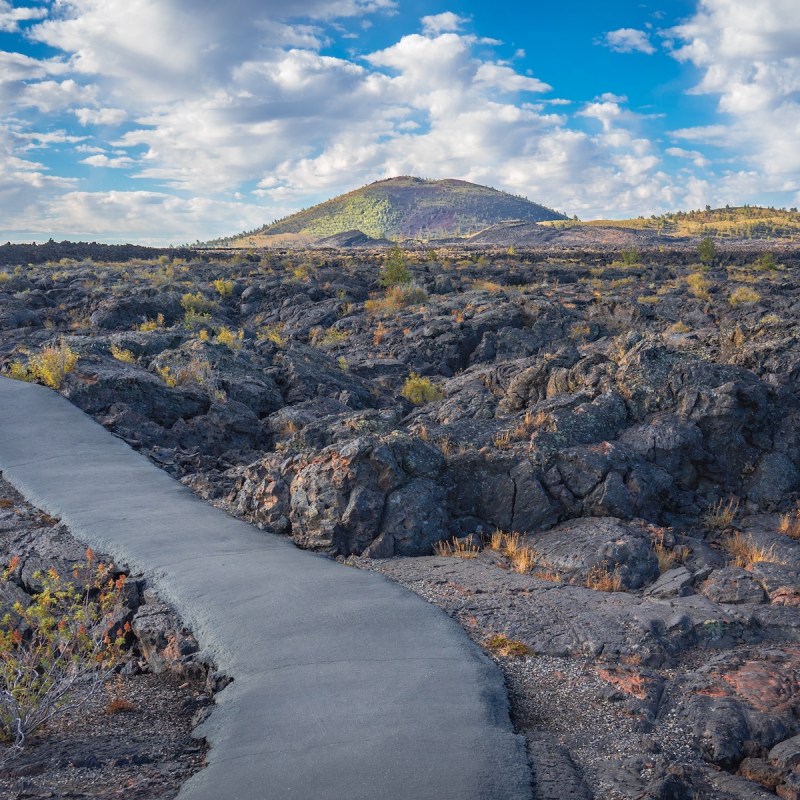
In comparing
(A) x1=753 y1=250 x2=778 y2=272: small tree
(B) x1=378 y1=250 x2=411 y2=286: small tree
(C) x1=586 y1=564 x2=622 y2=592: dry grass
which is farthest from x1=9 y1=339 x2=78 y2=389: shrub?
(A) x1=753 y1=250 x2=778 y2=272: small tree

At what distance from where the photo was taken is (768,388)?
11.7 meters

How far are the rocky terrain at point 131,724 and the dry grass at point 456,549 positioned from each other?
3458 mm

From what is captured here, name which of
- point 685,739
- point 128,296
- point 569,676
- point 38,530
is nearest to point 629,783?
point 685,739

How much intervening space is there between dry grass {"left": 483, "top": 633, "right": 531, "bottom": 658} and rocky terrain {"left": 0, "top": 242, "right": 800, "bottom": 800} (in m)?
0.02

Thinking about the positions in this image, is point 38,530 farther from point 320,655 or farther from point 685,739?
point 685,739

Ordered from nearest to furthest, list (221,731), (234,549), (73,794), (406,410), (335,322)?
1. (73,794)
2. (221,731)
3. (234,549)
4. (406,410)
5. (335,322)

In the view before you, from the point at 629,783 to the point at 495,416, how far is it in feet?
29.3

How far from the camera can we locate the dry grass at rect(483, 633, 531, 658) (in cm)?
627

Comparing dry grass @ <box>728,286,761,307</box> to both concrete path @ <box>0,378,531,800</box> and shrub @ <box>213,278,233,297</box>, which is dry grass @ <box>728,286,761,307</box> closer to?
shrub @ <box>213,278,233,297</box>

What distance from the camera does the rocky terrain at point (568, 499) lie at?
203 inches

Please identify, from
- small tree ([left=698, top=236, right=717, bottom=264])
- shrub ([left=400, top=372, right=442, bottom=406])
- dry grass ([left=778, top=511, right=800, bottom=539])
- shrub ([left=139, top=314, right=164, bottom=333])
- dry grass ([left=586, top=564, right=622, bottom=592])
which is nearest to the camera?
dry grass ([left=586, top=564, right=622, bottom=592])

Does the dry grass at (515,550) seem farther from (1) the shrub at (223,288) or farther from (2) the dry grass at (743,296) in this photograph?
(1) the shrub at (223,288)

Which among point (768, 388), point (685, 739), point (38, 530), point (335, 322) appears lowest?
point (685, 739)

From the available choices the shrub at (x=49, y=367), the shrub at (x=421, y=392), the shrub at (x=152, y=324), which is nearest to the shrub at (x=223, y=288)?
the shrub at (x=152, y=324)
